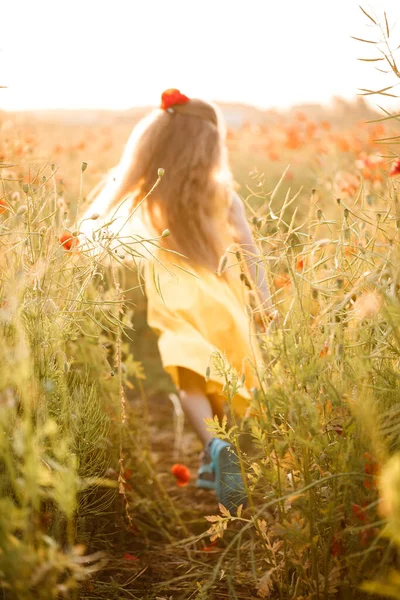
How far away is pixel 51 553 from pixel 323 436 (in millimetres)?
460

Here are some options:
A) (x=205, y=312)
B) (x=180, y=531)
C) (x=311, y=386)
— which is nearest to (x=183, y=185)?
(x=205, y=312)

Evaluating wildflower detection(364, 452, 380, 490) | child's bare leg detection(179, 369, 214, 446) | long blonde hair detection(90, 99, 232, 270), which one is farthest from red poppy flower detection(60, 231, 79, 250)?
long blonde hair detection(90, 99, 232, 270)

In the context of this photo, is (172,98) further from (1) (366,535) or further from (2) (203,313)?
(1) (366,535)

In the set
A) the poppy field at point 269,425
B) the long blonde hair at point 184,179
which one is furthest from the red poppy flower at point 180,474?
the long blonde hair at point 184,179

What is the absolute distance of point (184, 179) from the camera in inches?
88.7

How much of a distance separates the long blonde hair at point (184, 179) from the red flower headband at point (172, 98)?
2 cm

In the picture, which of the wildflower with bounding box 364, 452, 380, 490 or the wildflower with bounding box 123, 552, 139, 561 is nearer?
the wildflower with bounding box 364, 452, 380, 490

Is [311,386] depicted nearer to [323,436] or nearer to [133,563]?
[323,436]

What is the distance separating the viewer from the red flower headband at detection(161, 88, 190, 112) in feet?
7.42

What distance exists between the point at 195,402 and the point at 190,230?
60 centimetres

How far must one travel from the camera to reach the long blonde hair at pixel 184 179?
2.18 meters

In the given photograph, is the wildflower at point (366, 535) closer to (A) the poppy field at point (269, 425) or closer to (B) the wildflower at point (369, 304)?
(A) the poppy field at point (269, 425)

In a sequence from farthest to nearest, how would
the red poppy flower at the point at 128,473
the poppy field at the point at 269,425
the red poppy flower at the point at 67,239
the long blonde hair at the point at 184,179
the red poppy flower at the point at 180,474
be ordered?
the long blonde hair at the point at 184,179 → the red poppy flower at the point at 180,474 → the red poppy flower at the point at 128,473 → the red poppy flower at the point at 67,239 → the poppy field at the point at 269,425

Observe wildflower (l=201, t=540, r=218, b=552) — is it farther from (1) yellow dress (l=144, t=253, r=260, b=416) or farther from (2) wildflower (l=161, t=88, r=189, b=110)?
(2) wildflower (l=161, t=88, r=189, b=110)
